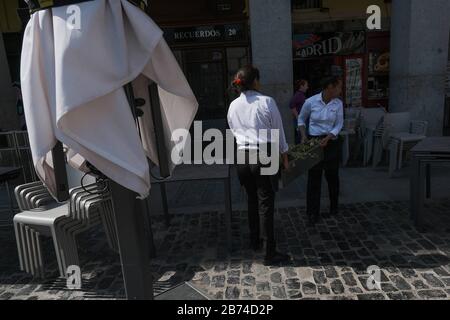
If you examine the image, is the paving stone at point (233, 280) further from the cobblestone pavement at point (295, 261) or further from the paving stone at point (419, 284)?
the paving stone at point (419, 284)

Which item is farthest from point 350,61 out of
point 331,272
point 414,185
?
point 331,272

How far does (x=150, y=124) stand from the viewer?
7.50 ft

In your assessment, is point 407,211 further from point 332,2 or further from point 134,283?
point 332,2

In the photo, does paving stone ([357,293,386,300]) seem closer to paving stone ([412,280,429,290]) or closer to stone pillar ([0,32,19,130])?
paving stone ([412,280,429,290])

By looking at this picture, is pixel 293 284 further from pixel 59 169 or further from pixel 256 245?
pixel 59 169

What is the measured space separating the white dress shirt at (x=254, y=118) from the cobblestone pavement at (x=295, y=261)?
48.7 inches

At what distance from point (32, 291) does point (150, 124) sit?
2287 mm

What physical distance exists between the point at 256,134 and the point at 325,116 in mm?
1279

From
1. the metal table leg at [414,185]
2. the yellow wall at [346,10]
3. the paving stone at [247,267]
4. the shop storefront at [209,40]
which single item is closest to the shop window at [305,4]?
the yellow wall at [346,10]

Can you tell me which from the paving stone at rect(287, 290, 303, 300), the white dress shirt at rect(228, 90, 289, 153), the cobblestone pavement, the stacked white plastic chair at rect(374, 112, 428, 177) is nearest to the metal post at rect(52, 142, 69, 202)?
the cobblestone pavement

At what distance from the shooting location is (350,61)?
911 centimetres

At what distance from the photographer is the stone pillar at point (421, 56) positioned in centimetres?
670

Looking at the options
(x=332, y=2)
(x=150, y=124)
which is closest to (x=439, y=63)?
(x=332, y=2)

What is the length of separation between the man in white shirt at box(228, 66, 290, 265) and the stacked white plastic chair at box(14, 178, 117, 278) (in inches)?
55.0
